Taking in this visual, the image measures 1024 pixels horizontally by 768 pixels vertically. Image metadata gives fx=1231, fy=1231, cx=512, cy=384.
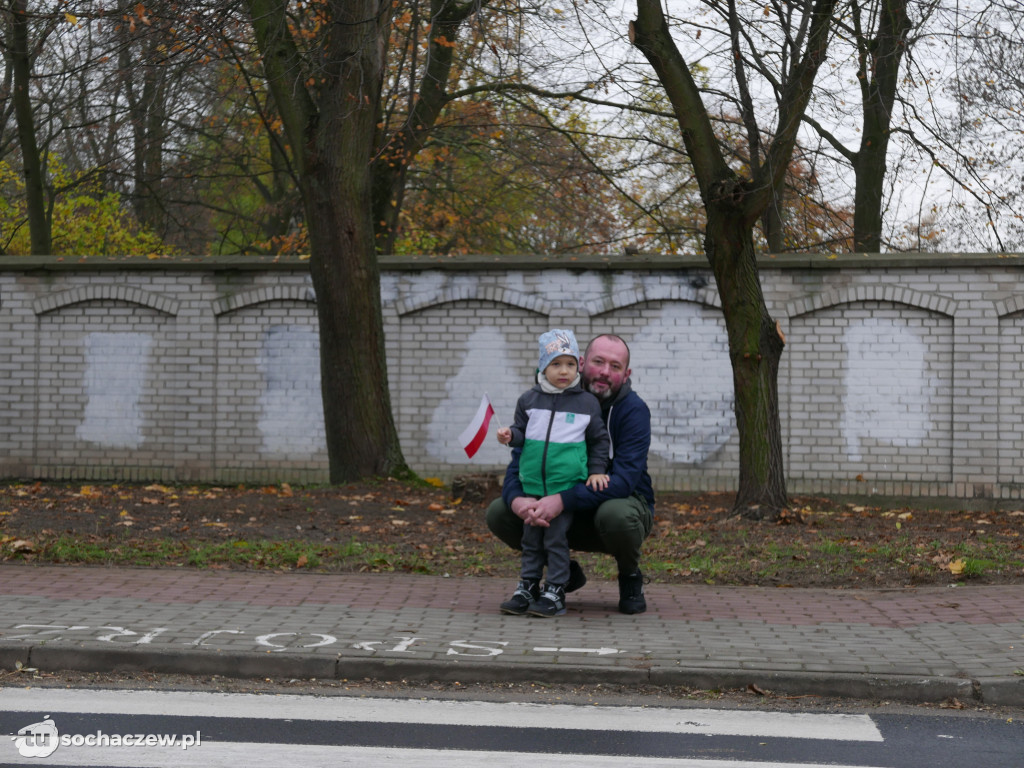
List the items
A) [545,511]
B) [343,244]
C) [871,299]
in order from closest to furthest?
[545,511]
[343,244]
[871,299]

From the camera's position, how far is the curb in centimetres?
567

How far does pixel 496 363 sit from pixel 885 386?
196 inches

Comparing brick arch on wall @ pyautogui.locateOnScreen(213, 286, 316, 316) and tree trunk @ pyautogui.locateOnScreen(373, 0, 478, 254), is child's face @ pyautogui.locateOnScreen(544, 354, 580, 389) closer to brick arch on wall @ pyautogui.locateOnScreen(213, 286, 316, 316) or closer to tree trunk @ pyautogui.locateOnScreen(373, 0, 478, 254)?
brick arch on wall @ pyautogui.locateOnScreen(213, 286, 316, 316)

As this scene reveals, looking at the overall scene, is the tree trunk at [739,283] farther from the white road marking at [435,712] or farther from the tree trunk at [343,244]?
the white road marking at [435,712]

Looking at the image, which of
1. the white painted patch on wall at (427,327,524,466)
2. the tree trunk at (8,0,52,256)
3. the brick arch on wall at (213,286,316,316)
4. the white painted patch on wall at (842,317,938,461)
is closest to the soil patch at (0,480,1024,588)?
the white painted patch on wall at (842,317,938,461)

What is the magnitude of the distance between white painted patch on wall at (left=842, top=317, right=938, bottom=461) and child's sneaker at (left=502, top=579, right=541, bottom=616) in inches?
365

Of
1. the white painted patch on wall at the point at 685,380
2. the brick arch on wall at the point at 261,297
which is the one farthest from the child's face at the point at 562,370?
the brick arch on wall at the point at 261,297

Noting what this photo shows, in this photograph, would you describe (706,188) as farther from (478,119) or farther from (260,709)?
(478,119)

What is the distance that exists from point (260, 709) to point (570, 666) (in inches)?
58.2

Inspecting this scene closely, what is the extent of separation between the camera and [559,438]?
7070 mm

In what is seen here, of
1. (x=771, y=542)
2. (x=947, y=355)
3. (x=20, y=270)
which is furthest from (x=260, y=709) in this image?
(x=20, y=270)

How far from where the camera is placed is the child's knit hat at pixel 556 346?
7082 millimetres

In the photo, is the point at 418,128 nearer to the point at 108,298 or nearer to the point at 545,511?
the point at 108,298

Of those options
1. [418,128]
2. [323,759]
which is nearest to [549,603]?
[323,759]
